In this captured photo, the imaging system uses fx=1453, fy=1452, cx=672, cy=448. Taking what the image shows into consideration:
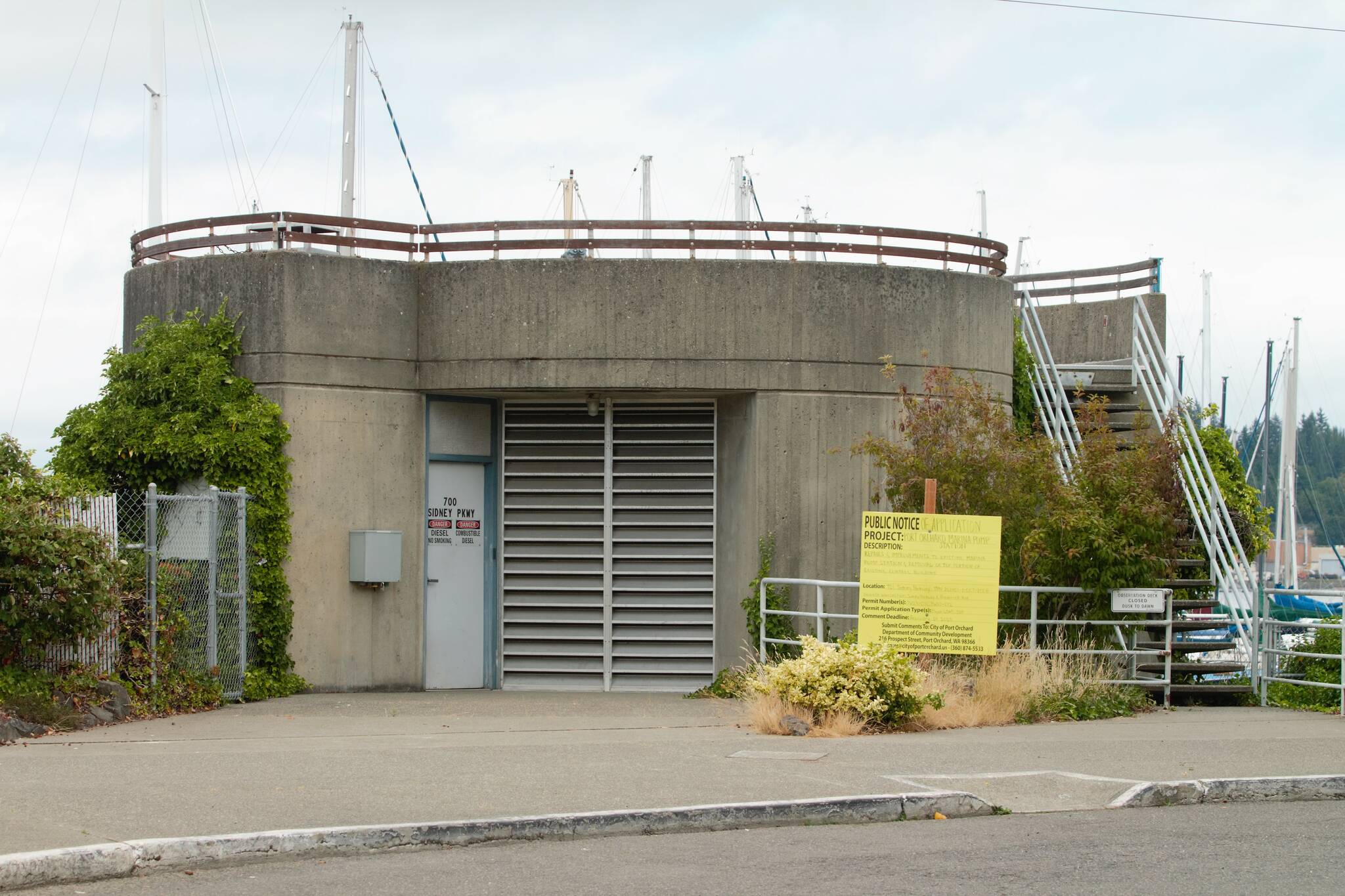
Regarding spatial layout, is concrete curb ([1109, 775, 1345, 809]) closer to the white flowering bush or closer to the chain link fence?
the white flowering bush

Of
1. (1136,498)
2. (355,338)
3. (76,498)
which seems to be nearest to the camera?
(76,498)

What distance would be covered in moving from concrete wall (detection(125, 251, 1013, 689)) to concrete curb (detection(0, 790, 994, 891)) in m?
7.48

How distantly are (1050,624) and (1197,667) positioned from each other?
188cm

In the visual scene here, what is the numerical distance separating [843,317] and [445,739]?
746cm

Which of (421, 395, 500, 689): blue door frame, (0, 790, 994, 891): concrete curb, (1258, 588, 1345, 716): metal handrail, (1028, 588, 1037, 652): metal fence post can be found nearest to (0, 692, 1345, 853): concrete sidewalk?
(0, 790, 994, 891): concrete curb

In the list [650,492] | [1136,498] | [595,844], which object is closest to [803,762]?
[595,844]

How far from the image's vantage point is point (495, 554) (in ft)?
59.0

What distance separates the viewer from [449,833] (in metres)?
8.26

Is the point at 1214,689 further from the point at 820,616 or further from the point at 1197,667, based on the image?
the point at 820,616

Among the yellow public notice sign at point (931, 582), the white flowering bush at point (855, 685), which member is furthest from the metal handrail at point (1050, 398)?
the white flowering bush at point (855, 685)

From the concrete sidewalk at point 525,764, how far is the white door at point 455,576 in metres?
2.66

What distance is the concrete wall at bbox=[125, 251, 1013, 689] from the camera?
54.7 ft

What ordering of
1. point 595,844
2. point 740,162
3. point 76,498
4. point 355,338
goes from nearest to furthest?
point 595,844 < point 76,498 < point 355,338 < point 740,162

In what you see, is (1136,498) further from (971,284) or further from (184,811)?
A: (184,811)
